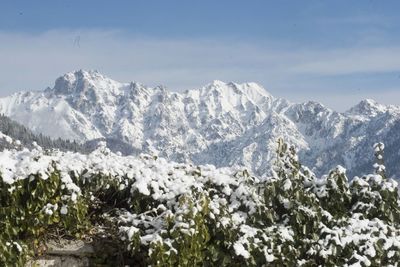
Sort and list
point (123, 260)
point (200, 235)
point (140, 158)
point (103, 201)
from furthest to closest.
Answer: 1. point (140, 158)
2. point (103, 201)
3. point (123, 260)
4. point (200, 235)

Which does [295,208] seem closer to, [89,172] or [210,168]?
[210,168]

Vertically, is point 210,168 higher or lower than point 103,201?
higher

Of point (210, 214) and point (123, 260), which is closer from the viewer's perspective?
point (210, 214)

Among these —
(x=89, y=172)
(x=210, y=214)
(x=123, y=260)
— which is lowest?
(x=123, y=260)

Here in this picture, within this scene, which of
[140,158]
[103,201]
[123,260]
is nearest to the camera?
[123,260]

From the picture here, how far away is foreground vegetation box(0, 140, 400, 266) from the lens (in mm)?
7754

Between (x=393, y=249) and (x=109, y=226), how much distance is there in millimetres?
4004

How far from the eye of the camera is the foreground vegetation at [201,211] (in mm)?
7754

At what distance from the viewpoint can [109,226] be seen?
8805mm

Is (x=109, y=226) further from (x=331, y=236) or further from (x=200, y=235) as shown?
(x=331, y=236)

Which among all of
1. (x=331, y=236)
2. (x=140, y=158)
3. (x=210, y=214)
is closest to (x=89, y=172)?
(x=140, y=158)

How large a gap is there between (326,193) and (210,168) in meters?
1.83

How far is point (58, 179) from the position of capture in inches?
319

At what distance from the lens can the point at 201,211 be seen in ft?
25.8
